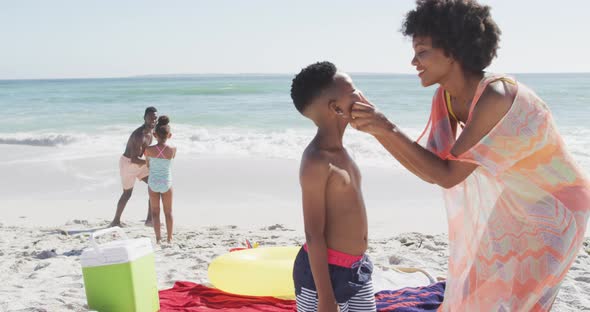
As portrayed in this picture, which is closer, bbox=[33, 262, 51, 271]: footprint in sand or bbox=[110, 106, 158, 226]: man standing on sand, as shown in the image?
bbox=[33, 262, 51, 271]: footprint in sand

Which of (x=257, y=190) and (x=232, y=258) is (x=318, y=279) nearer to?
(x=232, y=258)

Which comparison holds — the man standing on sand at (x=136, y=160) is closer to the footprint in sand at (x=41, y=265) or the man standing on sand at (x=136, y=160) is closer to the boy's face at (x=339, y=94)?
the footprint in sand at (x=41, y=265)

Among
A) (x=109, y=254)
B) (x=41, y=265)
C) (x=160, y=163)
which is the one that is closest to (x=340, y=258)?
(x=109, y=254)

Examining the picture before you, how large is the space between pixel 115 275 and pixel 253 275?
105 cm

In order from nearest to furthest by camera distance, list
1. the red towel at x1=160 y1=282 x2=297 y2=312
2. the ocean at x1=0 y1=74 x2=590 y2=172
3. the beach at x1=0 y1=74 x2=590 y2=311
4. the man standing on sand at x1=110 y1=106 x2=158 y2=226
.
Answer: the red towel at x1=160 y1=282 x2=297 y2=312 → the beach at x1=0 y1=74 x2=590 y2=311 → the man standing on sand at x1=110 y1=106 x2=158 y2=226 → the ocean at x1=0 y1=74 x2=590 y2=172

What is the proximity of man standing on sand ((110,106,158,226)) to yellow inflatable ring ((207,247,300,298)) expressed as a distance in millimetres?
3500

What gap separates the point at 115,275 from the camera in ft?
13.5

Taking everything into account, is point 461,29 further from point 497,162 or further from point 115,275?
point 115,275

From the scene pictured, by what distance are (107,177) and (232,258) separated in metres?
6.93

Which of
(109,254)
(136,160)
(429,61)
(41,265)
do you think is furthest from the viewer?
(136,160)

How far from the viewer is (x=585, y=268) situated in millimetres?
5352

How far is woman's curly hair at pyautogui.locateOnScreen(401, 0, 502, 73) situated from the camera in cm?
253

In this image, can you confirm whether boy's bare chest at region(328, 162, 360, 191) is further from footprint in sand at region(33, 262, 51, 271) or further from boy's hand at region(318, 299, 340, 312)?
footprint in sand at region(33, 262, 51, 271)

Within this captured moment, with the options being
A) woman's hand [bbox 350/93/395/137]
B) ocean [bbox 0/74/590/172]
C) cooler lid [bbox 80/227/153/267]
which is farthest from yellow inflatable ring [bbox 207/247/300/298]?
ocean [bbox 0/74/590/172]
